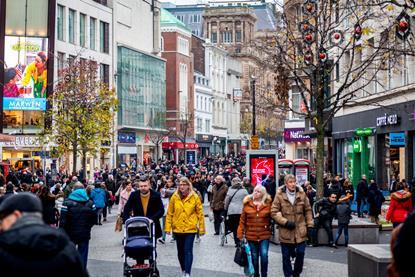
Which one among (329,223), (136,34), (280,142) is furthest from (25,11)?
(280,142)

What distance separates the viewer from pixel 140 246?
44.9 feet

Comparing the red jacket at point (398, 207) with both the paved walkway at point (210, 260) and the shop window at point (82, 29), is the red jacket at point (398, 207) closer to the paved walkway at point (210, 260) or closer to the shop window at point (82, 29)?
the paved walkway at point (210, 260)

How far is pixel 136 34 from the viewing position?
89.8 meters

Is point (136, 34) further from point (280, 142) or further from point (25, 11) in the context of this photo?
point (280, 142)

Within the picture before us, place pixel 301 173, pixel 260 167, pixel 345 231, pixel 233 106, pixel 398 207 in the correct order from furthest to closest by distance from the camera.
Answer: pixel 233 106, pixel 301 173, pixel 260 167, pixel 345 231, pixel 398 207

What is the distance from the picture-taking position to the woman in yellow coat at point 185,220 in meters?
14.4

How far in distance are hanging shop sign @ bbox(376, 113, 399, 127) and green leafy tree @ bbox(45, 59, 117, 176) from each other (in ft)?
52.0

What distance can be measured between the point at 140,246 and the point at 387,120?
2584 centimetres

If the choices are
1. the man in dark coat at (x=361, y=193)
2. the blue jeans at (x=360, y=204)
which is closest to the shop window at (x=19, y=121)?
the blue jeans at (x=360, y=204)

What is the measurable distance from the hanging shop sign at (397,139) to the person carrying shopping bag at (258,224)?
899 inches

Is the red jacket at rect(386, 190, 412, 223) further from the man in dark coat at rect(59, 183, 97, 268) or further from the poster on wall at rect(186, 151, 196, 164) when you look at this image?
the poster on wall at rect(186, 151, 196, 164)

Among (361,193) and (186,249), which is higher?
(361,193)

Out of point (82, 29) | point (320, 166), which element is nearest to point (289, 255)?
point (320, 166)

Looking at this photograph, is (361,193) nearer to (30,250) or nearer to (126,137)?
(30,250)
